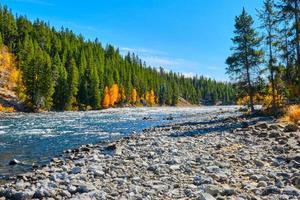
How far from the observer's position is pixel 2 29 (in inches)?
5300

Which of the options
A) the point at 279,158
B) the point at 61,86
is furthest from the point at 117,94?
the point at 279,158

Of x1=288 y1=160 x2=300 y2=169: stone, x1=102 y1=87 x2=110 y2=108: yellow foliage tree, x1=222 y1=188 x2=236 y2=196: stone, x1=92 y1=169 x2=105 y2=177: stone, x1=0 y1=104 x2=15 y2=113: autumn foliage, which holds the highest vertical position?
x1=102 y1=87 x2=110 y2=108: yellow foliage tree

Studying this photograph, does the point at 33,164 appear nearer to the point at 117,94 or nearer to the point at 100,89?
the point at 100,89

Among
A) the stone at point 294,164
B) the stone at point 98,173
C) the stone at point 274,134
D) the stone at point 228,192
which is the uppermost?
the stone at point 274,134

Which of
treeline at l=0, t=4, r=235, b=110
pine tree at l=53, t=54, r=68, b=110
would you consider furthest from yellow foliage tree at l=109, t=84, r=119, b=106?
→ pine tree at l=53, t=54, r=68, b=110

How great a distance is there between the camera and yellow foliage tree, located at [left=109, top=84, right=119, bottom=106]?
126m

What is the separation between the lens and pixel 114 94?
5069 inches

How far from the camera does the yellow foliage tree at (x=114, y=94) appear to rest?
4945 inches

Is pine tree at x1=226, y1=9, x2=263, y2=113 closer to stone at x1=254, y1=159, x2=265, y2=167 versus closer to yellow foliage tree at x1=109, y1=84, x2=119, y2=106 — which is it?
stone at x1=254, y1=159, x2=265, y2=167

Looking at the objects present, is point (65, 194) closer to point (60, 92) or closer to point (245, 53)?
point (245, 53)

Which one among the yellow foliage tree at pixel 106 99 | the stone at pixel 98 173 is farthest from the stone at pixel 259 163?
the yellow foliage tree at pixel 106 99

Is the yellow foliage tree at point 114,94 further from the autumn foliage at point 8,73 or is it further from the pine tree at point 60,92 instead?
the autumn foliage at point 8,73

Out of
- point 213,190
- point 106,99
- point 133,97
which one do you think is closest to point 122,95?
point 133,97

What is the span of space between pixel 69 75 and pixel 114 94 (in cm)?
2483
